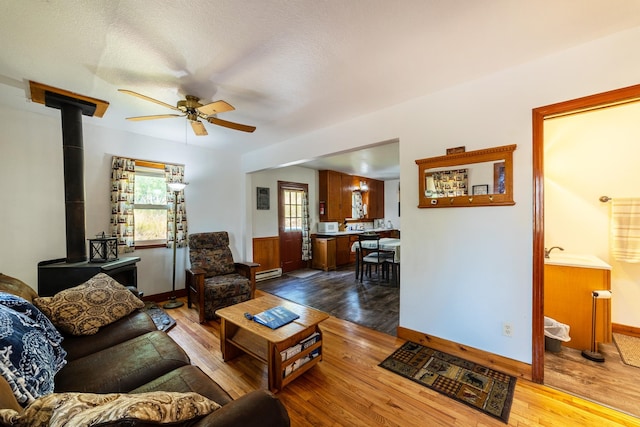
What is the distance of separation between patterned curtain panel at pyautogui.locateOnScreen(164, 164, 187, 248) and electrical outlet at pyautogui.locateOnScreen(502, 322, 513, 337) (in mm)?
4082

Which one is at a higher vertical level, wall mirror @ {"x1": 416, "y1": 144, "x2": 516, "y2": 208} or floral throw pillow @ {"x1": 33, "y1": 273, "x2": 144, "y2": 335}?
wall mirror @ {"x1": 416, "y1": 144, "x2": 516, "y2": 208}

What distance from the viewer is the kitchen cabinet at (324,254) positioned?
5.66m

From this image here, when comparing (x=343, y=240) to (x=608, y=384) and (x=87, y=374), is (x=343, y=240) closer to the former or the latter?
(x=608, y=384)

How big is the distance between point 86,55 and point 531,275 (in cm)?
370

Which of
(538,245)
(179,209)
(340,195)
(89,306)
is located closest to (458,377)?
(538,245)

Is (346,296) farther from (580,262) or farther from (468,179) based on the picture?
(580,262)

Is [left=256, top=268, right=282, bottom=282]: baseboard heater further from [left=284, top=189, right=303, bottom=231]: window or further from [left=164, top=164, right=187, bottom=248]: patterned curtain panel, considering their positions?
[left=164, top=164, right=187, bottom=248]: patterned curtain panel

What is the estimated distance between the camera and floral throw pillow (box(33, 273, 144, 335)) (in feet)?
5.49

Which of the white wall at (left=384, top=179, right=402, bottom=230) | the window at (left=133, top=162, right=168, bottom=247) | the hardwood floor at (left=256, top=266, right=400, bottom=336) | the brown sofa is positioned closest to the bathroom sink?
the hardwood floor at (left=256, top=266, right=400, bottom=336)

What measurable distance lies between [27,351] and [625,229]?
4.60 meters

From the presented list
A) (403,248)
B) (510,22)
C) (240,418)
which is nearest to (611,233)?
(403,248)

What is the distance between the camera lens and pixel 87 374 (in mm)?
1295

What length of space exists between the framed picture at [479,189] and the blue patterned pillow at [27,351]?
2824 mm

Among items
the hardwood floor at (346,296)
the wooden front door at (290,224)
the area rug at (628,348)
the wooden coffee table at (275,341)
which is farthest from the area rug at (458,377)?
the wooden front door at (290,224)
